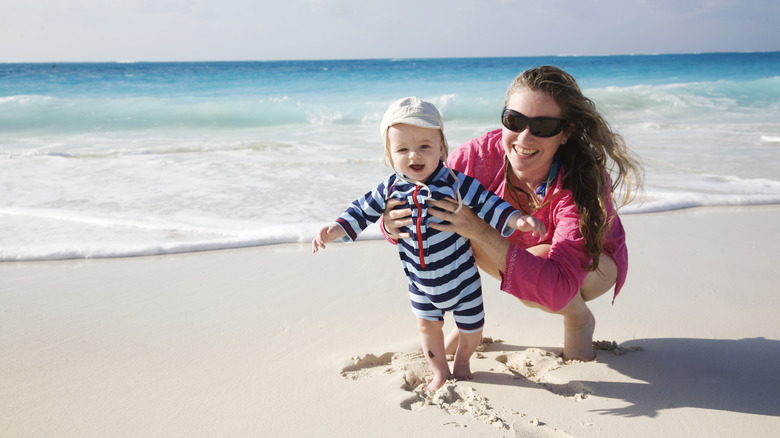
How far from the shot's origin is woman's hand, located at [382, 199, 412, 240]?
2.32 m

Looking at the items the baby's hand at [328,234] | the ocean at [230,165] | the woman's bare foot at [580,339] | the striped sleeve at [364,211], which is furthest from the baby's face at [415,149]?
the woman's bare foot at [580,339]

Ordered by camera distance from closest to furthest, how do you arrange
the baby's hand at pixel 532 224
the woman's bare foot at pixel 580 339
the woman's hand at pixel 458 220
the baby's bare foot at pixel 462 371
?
1. the baby's hand at pixel 532 224
2. the woman's hand at pixel 458 220
3. the baby's bare foot at pixel 462 371
4. the woman's bare foot at pixel 580 339

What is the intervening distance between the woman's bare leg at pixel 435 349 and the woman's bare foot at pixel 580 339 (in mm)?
616

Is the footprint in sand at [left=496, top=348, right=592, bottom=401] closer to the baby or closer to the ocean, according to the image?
the baby

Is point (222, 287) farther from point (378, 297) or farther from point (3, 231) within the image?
point (3, 231)

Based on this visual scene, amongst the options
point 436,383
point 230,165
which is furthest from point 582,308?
point 230,165

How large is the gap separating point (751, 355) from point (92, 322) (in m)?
3.20

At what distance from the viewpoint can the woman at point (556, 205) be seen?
229cm

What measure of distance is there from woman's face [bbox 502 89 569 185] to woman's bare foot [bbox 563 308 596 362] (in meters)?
0.65

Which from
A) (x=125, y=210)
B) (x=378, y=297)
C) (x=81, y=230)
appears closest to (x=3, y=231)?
(x=81, y=230)

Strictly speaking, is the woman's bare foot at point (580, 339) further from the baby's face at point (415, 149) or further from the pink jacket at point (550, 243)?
the baby's face at point (415, 149)

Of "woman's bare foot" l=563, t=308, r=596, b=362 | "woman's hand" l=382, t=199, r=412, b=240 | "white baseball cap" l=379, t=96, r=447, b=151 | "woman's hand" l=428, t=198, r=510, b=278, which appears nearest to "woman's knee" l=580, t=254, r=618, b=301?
"woman's bare foot" l=563, t=308, r=596, b=362

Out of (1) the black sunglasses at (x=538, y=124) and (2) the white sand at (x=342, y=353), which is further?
(1) the black sunglasses at (x=538, y=124)

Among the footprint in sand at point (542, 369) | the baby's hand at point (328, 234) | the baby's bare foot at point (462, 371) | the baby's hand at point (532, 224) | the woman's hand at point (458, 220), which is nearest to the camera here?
the baby's hand at point (532, 224)
